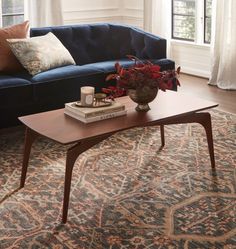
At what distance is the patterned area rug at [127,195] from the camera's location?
2443 mm

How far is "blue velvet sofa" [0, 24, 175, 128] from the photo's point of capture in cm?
389

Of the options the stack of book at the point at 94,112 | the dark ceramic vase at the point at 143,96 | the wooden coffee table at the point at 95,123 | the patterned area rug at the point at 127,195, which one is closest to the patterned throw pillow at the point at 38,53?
the patterned area rug at the point at 127,195

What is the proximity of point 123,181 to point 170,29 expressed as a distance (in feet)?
12.1

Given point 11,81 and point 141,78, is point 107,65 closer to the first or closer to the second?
point 11,81

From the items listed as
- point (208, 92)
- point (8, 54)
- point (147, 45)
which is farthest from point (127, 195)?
point (208, 92)

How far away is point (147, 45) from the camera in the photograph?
188 inches

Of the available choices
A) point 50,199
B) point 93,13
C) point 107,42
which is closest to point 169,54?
point 93,13

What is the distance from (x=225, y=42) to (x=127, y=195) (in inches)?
122

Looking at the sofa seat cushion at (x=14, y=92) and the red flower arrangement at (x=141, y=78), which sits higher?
the red flower arrangement at (x=141, y=78)

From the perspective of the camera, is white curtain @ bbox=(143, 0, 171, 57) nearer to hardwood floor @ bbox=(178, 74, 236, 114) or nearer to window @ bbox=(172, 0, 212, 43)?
window @ bbox=(172, 0, 212, 43)

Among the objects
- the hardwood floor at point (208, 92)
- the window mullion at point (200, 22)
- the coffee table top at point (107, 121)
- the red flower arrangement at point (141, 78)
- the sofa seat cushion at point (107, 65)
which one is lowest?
the hardwood floor at point (208, 92)

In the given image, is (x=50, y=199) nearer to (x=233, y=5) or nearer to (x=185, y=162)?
(x=185, y=162)

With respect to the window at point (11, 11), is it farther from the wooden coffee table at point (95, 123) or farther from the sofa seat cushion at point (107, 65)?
the wooden coffee table at point (95, 123)

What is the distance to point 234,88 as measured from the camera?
542 cm
